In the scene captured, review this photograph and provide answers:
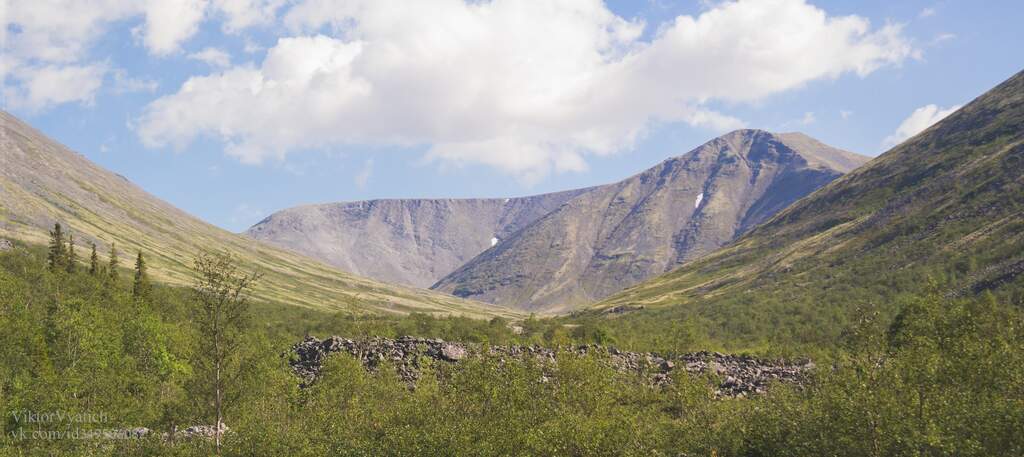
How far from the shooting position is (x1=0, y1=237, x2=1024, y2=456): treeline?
4250cm

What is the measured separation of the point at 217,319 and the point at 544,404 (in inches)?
1289

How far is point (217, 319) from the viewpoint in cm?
5459

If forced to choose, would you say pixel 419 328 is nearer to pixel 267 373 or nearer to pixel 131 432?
pixel 267 373

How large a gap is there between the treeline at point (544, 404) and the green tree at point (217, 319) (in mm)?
232

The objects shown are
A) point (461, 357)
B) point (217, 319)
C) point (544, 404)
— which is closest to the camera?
point (217, 319)

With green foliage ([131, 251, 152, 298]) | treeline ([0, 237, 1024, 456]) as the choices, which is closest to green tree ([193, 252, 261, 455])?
treeline ([0, 237, 1024, 456])

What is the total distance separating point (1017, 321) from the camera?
69.8 m

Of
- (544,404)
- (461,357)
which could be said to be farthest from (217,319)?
(461,357)

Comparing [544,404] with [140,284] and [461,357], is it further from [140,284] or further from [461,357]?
[140,284]

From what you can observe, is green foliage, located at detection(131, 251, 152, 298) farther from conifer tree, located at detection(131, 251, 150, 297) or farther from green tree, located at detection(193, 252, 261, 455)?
green tree, located at detection(193, 252, 261, 455)

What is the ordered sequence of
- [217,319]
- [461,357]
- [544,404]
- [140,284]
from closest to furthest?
[217,319]
[544,404]
[461,357]
[140,284]

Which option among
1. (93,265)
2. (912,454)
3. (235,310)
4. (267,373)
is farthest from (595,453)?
(93,265)

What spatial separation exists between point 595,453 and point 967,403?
88.9ft

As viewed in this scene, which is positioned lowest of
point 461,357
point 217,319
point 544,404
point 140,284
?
point 544,404
